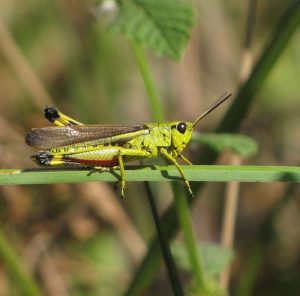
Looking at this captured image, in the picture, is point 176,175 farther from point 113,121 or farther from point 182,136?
point 113,121

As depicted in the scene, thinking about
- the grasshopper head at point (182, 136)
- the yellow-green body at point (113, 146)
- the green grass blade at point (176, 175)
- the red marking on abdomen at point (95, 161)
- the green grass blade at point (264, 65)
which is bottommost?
the green grass blade at point (176, 175)

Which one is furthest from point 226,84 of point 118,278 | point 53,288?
point 53,288

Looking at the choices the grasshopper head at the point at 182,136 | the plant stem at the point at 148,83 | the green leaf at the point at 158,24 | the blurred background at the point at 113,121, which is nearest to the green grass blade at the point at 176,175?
the plant stem at the point at 148,83

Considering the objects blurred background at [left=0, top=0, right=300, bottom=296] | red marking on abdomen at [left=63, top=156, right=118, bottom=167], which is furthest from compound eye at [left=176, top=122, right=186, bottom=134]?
blurred background at [left=0, top=0, right=300, bottom=296]

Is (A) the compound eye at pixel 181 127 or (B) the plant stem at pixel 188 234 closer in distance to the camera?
(B) the plant stem at pixel 188 234

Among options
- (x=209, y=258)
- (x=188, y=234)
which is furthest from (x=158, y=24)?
(x=209, y=258)

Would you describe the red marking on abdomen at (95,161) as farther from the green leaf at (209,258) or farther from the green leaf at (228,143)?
the green leaf at (209,258)

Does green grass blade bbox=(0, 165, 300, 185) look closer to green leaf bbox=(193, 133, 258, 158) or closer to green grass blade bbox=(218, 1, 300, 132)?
green leaf bbox=(193, 133, 258, 158)
